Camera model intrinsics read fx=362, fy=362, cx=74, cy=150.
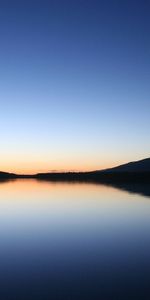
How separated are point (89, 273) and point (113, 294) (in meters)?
2.57

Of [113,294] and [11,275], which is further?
[11,275]

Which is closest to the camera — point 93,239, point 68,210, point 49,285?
point 49,285

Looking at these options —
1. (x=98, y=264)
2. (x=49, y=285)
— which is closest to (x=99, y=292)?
(x=49, y=285)

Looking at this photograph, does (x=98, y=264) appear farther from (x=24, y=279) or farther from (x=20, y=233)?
(x=20, y=233)

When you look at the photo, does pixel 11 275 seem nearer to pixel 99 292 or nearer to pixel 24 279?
pixel 24 279

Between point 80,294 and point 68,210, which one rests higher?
point 68,210

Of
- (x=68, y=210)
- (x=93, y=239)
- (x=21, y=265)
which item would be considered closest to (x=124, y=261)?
(x=21, y=265)

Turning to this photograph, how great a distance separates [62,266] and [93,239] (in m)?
6.51

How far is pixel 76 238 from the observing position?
2117 centimetres

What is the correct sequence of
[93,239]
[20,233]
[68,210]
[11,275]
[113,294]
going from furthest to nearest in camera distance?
1. [68,210]
2. [20,233]
3. [93,239]
4. [11,275]
5. [113,294]

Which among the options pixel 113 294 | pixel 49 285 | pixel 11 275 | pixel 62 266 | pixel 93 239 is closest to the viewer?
pixel 113 294

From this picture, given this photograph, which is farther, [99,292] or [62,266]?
[62,266]

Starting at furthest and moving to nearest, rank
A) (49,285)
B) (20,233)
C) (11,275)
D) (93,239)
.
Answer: (20,233), (93,239), (11,275), (49,285)

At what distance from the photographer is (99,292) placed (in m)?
11.0
